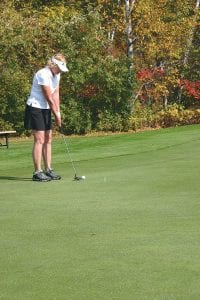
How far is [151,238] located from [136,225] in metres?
0.56

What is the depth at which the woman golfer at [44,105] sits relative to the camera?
33.4 feet

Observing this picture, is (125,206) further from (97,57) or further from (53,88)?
(97,57)

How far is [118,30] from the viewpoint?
31094 millimetres

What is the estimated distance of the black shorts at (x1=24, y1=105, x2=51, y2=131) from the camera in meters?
10.3

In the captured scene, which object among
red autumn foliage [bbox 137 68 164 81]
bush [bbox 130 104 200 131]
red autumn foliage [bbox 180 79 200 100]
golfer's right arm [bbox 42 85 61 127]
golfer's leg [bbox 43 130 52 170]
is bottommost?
bush [bbox 130 104 200 131]

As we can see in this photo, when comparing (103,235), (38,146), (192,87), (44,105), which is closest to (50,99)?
(44,105)

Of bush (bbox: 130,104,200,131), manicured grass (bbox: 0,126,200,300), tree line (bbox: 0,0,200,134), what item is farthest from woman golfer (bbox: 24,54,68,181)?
bush (bbox: 130,104,200,131)

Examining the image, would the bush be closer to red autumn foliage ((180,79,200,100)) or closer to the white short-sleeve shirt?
red autumn foliage ((180,79,200,100))

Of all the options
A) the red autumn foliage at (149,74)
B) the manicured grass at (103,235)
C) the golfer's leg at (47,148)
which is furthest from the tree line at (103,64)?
the manicured grass at (103,235)

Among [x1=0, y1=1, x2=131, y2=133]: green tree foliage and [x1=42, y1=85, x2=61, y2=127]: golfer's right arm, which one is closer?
[x1=42, y1=85, x2=61, y2=127]: golfer's right arm

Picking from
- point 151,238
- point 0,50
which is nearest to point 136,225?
point 151,238

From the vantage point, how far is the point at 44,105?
10359 mm

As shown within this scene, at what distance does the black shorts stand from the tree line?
46.0 feet

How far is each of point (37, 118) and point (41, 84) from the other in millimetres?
504
